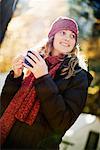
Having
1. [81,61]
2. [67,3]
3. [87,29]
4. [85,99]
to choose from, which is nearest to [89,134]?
[85,99]

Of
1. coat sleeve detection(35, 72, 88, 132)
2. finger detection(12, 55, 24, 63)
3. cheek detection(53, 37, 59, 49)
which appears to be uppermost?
finger detection(12, 55, 24, 63)

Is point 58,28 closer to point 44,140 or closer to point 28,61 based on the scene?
point 28,61

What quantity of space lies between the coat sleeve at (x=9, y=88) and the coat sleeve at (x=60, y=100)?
0.10 m

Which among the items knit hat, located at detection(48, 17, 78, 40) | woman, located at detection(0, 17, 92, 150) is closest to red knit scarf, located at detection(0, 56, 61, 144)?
woman, located at detection(0, 17, 92, 150)

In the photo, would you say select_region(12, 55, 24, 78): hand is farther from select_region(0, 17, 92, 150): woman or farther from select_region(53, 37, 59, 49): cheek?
select_region(53, 37, 59, 49): cheek

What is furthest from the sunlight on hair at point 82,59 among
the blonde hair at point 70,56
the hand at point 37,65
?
the hand at point 37,65

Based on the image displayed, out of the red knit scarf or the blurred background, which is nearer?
the red knit scarf

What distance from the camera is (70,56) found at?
1446 millimetres

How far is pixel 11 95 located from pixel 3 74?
0.11m

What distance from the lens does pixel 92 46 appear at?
1582mm

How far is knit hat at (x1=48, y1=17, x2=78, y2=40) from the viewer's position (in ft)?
4.80

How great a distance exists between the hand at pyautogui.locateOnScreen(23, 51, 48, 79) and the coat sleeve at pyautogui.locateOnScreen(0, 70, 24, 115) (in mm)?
67

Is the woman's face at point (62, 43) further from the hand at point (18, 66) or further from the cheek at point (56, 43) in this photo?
the hand at point (18, 66)

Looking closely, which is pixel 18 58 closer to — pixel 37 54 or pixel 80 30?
pixel 37 54
